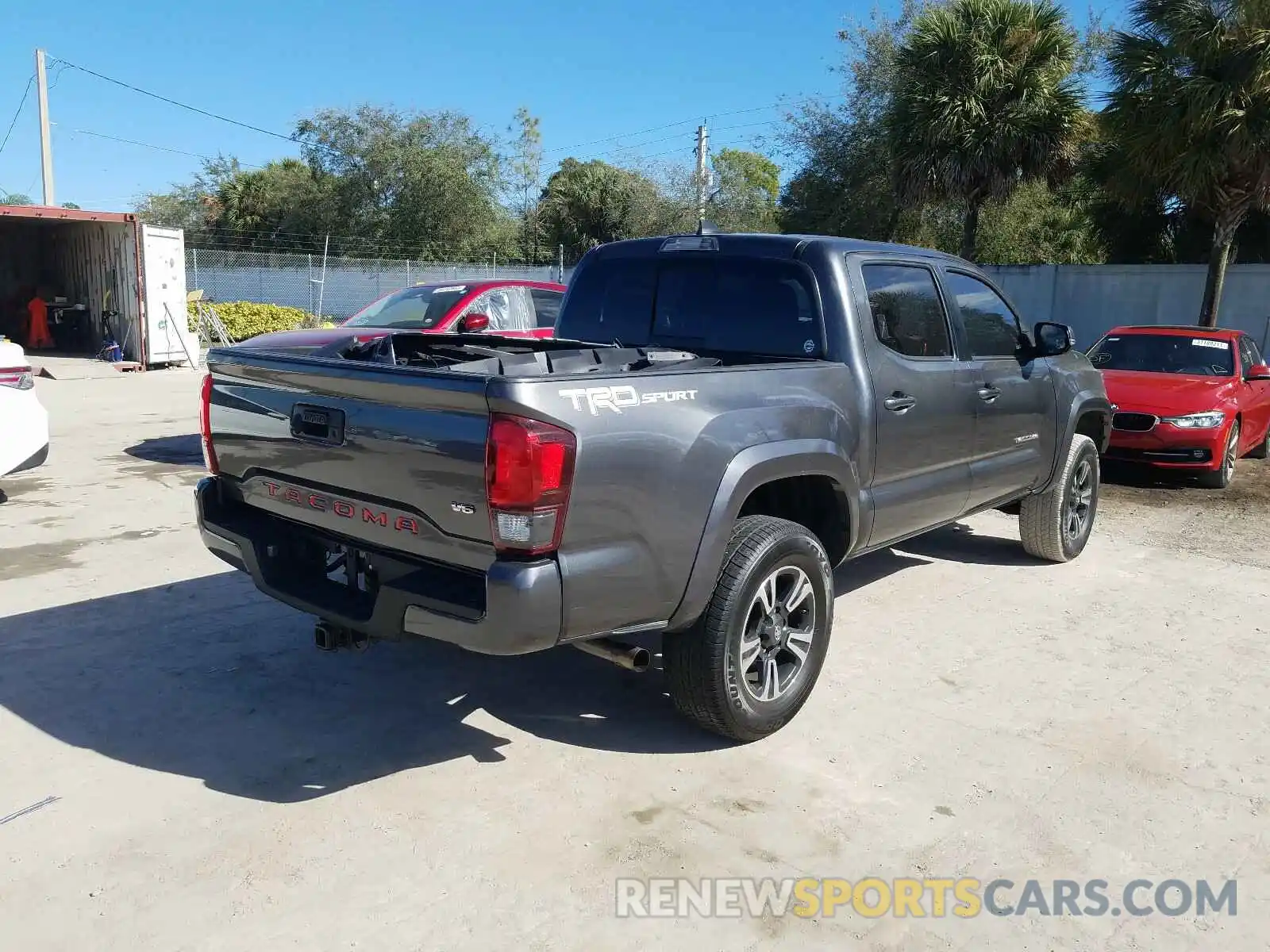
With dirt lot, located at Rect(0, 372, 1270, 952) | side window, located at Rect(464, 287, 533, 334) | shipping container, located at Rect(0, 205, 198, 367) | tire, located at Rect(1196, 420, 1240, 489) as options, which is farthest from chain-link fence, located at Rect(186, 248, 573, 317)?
dirt lot, located at Rect(0, 372, 1270, 952)

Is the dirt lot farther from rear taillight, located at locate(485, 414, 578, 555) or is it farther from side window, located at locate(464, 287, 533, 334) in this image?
side window, located at locate(464, 287, 533, 334)

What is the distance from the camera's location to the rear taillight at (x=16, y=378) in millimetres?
6918

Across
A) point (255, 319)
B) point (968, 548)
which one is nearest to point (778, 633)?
point (968, 548)

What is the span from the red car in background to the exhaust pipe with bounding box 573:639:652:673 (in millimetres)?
5551

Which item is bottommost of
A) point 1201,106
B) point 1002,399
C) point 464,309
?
point 1002,399

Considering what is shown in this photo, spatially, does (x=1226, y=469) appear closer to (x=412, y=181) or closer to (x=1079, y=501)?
(x=1079, y=501)

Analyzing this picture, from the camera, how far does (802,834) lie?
3.30m

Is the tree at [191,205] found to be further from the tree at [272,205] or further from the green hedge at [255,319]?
the green hedge at [255,319]

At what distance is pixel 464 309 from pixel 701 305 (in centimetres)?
501

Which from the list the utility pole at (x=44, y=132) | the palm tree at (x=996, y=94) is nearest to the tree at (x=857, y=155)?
the palm tree at (x=996, y=94)

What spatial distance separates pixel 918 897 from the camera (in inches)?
118

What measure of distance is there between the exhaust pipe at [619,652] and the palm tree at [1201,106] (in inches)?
557

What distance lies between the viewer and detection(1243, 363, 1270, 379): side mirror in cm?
1022

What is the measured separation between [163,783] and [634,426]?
2.10 meters
